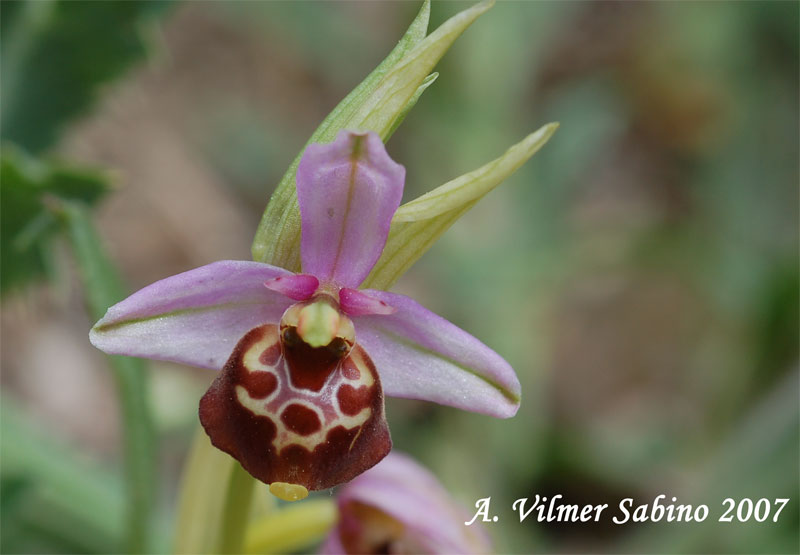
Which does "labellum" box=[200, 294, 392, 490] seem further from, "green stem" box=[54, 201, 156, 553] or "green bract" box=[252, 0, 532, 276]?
"green stem" box=[54, 201, 156, 553]

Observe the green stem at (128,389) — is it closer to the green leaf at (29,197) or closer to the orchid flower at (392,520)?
the green leaf at (29,197)

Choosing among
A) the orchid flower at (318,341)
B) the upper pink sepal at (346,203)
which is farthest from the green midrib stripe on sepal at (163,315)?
the upper pink sepal at (346,203)

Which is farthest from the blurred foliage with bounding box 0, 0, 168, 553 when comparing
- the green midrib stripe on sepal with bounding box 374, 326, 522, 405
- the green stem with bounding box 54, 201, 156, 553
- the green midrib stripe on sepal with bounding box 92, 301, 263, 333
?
the green midrib stripe on sepal with bounding box 374, 326, 522, 405

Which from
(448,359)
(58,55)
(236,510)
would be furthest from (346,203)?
(58,55)

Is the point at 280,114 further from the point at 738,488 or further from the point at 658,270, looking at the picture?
the point at 738,488

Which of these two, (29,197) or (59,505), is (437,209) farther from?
(59,505)

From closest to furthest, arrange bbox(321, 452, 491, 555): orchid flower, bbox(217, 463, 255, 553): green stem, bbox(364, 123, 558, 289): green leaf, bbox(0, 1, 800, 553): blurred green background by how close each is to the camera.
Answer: bbox(364, 123, 558, 289): green leaf, bbox(217, 463, 255, 553): green stem, bbox(321, 452, 491, 555): orchid flower, bbox(0, 1, 800, 553): blurred green background

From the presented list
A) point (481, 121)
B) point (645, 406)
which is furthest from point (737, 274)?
point (481, 121)
